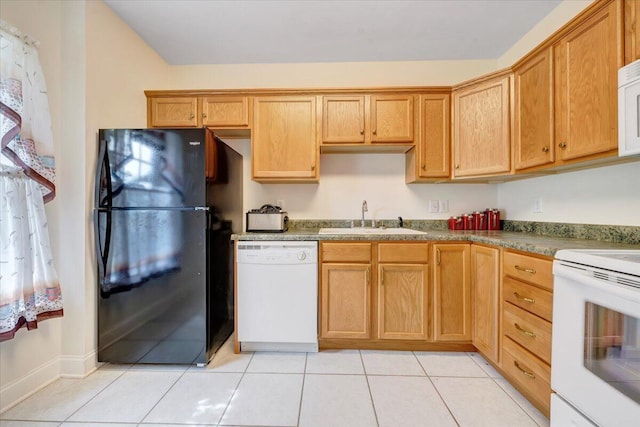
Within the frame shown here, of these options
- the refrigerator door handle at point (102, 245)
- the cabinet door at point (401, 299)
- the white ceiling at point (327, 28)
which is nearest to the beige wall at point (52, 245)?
the refrigerator door handle at point (102, 245)

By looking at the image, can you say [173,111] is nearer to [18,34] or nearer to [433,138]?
[18,34]

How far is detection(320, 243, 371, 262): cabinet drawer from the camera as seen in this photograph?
2.06m

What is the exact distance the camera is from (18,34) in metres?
1.45

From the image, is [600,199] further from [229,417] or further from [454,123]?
[229,417]

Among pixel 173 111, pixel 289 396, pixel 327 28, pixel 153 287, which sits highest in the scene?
pixel 327 28

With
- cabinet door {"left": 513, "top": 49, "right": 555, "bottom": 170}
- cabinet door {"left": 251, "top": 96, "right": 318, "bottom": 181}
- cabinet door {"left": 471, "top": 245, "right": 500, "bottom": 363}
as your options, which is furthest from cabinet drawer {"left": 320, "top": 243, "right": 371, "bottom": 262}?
cabinet door {"left": 513, "top": 49, "right": 555, "bottom": 170}

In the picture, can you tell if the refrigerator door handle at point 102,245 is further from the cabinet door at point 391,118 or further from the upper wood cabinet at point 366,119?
the cabinet door at point 391,118

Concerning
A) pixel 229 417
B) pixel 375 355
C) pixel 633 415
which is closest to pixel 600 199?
pixel 633 415

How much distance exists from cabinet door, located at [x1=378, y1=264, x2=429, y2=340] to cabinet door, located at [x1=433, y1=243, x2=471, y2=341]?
100mm

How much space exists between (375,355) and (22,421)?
2.07 meters

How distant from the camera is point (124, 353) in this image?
1.84 metres

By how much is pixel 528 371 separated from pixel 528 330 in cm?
22

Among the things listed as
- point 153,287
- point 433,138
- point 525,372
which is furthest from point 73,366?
point 433,138

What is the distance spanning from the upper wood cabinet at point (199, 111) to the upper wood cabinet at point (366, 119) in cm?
75
